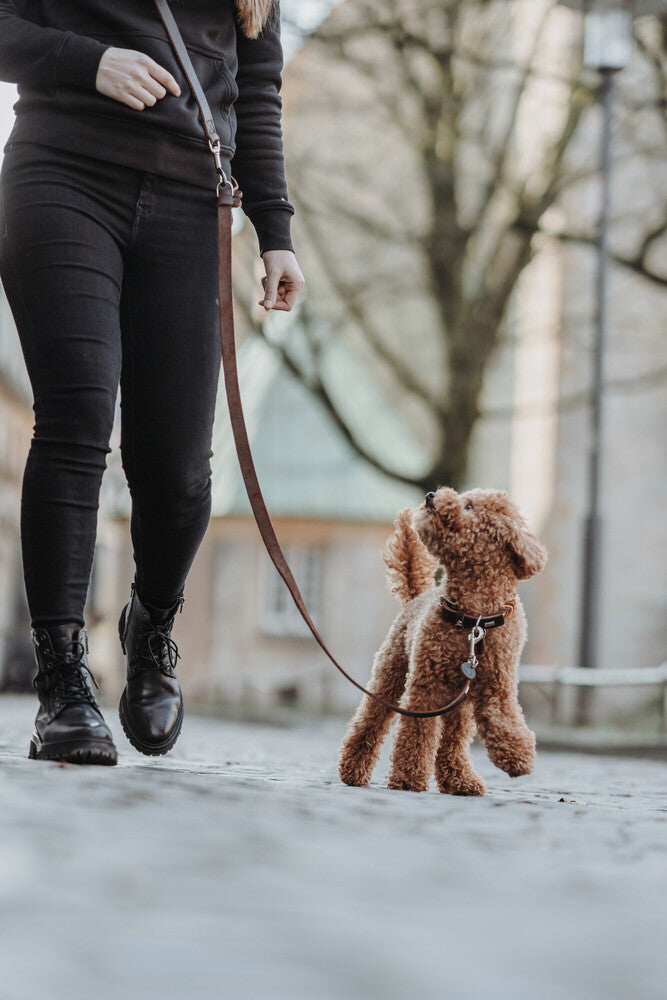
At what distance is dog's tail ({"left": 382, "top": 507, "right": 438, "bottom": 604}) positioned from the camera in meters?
4.46

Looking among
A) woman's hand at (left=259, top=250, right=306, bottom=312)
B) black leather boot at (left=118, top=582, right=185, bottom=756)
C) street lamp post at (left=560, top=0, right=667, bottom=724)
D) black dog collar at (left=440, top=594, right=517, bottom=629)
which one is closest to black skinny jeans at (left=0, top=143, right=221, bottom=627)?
woman's hand at (left=259, top=250, right=306, bottom=312)

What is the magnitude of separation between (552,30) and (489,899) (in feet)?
71.6

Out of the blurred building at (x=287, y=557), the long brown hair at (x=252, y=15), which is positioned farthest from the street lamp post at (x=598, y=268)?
the blurred building at (x=287, y=557)

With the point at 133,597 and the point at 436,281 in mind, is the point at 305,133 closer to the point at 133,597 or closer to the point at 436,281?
the point at 436,281

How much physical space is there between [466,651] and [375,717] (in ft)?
1.49

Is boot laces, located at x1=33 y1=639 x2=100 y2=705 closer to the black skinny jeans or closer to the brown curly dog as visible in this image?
the black skinny jeans

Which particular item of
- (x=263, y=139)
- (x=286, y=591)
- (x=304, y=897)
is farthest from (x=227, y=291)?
(x=286, y=591)

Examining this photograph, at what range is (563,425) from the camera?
951 inches

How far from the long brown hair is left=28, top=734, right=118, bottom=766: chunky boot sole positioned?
6.49 feet

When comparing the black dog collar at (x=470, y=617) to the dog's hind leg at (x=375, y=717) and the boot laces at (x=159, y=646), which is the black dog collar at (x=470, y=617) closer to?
the dog's hind leg at (x=375, y=717)

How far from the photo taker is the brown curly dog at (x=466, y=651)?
391 centimetres

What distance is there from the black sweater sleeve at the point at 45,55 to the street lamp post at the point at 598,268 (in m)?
9.93

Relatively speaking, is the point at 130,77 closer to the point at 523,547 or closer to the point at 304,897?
the point at 523,547

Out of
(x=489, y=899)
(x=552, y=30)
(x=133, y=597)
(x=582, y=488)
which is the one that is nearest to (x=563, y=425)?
(x=582, y=488)
